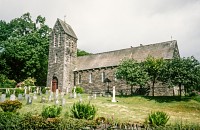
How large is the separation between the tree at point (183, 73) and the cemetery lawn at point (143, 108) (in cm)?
217

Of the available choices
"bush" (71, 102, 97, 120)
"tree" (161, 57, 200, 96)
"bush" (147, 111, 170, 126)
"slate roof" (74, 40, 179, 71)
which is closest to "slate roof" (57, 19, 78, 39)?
"slate roof" (74, 40, 179, 71)

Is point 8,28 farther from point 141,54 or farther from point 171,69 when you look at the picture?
point 171,69

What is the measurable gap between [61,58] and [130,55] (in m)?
12.6

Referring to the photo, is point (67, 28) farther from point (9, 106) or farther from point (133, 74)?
point (9, 106)

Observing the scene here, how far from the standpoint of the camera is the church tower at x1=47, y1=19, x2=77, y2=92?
48031mm

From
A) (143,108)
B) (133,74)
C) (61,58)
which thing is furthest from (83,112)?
(61,58)

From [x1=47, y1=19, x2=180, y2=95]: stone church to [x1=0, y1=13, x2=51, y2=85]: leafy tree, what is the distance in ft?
14.8

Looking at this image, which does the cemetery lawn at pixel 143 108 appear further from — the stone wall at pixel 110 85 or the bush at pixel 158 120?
the stone wall at pixel 110 85

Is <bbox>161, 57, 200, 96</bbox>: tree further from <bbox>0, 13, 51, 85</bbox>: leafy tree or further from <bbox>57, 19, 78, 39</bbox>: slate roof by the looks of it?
<bbox>0, 13, 51, 85</bbox>: leafy tree

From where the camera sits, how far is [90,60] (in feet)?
169

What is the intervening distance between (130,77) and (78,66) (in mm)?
15533

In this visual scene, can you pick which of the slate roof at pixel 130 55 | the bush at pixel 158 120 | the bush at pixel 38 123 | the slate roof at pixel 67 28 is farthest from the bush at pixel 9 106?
the slate roof at pixel 67 28

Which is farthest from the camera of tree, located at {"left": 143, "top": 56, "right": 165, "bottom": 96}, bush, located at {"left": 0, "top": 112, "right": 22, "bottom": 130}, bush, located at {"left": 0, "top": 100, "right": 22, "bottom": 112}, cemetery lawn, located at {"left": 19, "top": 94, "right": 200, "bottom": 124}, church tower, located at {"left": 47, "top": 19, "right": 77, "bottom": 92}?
church tower, located at {"left": 47, "top": 19, "right": 77, "bottom": 92}

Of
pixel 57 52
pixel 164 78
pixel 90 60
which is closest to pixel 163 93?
pixel 164 78
